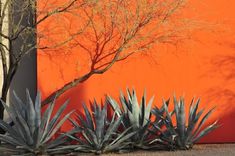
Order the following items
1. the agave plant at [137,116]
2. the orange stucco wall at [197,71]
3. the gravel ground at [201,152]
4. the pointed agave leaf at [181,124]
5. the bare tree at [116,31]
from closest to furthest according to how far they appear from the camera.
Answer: the gravel ground at [201,152] < the pointed agave leaf at [181,124] < the agave plant at [137,116] < the bare tree at [116,31] < the orange stucco wall at [197,71]

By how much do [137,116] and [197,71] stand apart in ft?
5.52

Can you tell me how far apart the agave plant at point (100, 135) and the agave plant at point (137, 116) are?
0.17 meters

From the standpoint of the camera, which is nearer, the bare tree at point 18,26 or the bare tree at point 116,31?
the bare tree at point 18,26

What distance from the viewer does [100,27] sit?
29.2ft

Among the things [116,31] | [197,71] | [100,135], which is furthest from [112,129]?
[197,71]

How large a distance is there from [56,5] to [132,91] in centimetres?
224

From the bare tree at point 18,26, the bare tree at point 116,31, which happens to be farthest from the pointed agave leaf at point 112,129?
the bare tree at point 18,26

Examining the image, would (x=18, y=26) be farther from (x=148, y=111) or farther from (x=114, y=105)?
(x=148, y=111)

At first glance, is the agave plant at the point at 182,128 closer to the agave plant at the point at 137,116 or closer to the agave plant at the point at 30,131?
the agave plant at the point at 137,116

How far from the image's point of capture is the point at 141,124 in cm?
840

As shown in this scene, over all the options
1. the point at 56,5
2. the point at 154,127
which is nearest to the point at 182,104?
the point at 154,127

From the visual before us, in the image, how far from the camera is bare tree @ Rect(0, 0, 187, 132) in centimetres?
870

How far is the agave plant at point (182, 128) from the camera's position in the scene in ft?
26.9

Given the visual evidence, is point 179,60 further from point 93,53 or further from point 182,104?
point 93,53
